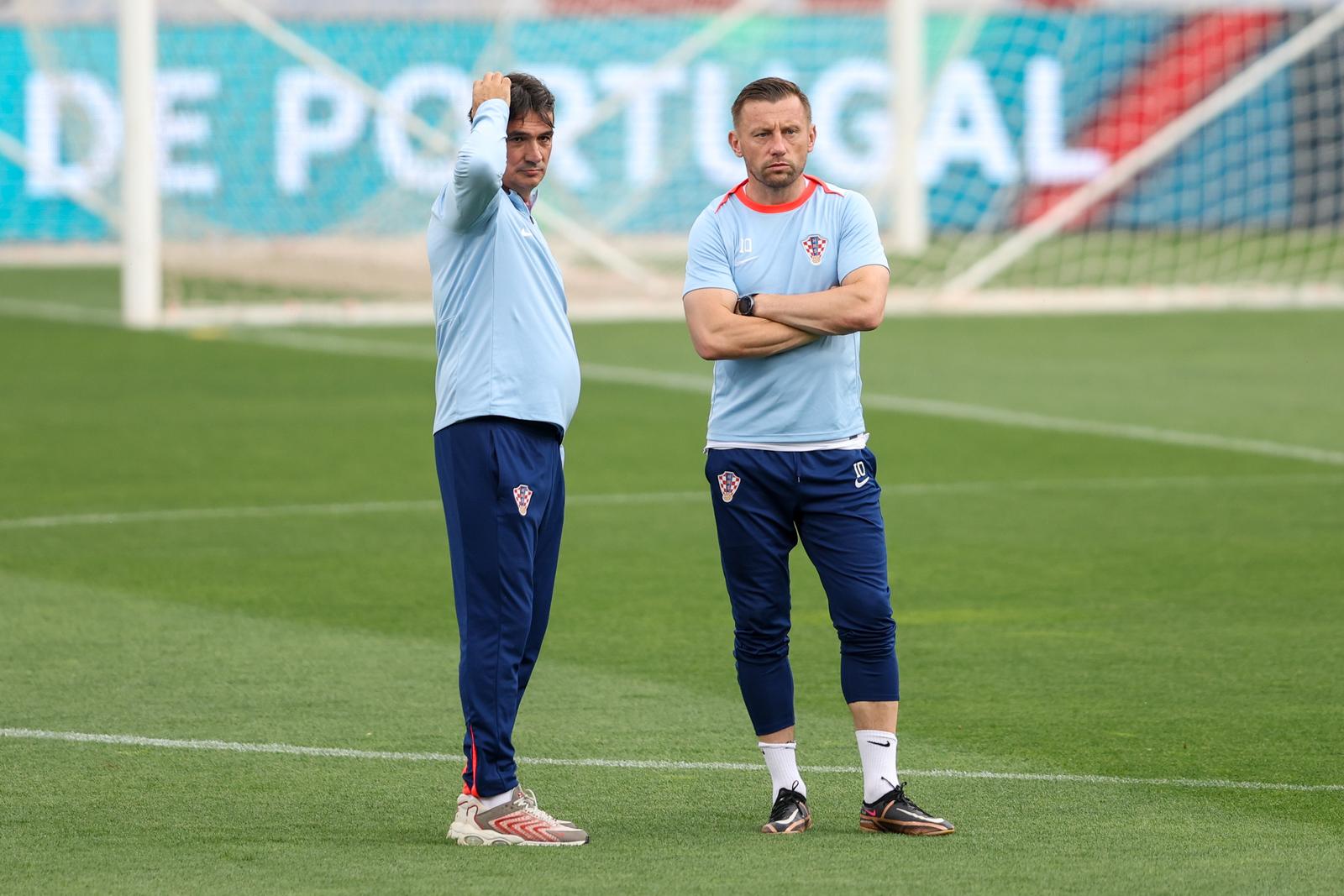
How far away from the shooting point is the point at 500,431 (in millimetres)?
5371

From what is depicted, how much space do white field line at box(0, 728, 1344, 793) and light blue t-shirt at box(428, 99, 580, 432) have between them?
1254 millimetres

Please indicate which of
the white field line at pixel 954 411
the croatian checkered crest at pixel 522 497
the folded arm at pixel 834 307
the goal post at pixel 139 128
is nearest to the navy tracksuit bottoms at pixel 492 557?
the croatian checkered crest at pixel 522 497

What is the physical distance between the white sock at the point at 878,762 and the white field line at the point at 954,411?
749cm

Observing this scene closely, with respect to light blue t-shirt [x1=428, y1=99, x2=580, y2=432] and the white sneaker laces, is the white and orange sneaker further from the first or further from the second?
light blue t-shirt [x1=428, y1=99, x2=580, y2=432]

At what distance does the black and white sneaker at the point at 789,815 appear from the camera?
5.52 metres

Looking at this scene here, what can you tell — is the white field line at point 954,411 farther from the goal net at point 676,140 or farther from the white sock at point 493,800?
the white sock at point 493,800

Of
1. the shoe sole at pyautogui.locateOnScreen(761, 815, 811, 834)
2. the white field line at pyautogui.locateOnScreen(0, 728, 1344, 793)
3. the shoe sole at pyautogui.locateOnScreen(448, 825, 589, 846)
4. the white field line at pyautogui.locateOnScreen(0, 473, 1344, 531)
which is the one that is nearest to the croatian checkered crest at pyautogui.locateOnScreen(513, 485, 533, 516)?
the shoe sole at pyautogui.locateOnScreen(448, 825, 589, 846)

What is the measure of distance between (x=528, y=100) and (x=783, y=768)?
1.74m

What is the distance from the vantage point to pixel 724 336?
556cm

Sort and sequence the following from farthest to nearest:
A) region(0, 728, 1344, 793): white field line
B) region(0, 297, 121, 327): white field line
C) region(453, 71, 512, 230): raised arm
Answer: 1. region(0, 297, 121, 327): white field line
2. region(0, 728, 1344, 793): white field line
3. region(453, 71, 512, 230): raised arm

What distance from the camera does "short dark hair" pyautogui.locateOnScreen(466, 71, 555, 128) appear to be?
5.31m

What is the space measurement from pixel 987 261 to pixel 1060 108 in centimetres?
483

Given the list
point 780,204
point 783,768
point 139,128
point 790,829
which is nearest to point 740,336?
point 780,204

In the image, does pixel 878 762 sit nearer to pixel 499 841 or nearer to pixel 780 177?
pixel 499 841
